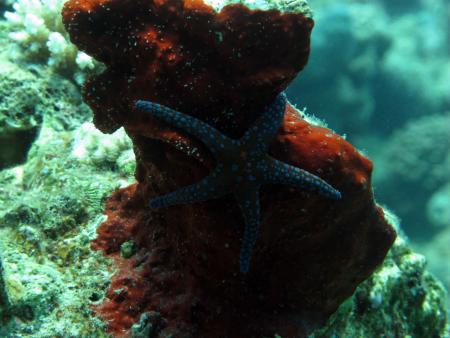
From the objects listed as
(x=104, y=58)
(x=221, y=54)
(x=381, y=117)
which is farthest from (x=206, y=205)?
(x=381, y=117)

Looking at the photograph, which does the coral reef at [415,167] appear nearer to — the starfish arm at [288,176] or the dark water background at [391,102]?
the dark water background at [391,102]

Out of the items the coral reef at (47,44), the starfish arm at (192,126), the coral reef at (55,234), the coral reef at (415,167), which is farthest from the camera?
the coral reef at (415,167)

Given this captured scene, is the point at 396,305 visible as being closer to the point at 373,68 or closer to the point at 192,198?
the point at 192,198

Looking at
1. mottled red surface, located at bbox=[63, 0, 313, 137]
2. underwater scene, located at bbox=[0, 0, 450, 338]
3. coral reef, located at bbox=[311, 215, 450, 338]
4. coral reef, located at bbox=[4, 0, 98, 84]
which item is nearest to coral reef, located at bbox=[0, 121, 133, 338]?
underwater scene, located at bbox=[0, 0, 450, 338]

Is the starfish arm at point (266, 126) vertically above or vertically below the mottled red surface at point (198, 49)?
below

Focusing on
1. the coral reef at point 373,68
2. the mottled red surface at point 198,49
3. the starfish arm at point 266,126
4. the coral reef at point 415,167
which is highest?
the coral reef at point 373,68

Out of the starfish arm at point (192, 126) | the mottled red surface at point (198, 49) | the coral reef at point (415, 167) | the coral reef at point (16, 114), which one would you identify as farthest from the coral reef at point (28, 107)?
the coral reef at point (415, 167)

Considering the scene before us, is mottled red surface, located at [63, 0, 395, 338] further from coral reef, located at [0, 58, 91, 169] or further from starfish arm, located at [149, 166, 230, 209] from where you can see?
coral reef, located at [0, 58, 91, 169]
